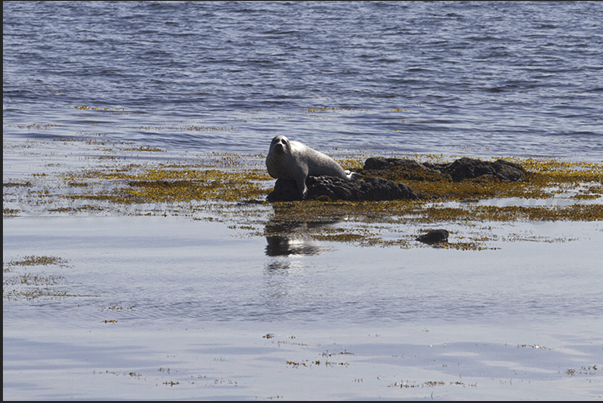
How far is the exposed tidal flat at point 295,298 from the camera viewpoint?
727 cm

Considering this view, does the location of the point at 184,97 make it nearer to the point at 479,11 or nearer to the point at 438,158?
the point at 438,158

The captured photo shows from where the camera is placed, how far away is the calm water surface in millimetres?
39188

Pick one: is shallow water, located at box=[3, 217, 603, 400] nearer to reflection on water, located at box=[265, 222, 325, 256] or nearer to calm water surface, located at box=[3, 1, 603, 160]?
reflection on water, located at box=[265, 222, 325, 256]

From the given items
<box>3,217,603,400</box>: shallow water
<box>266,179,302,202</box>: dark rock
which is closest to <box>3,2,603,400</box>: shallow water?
<box>3,217,603,400</box>: shallow water

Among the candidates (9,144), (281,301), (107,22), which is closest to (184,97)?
(9,144)

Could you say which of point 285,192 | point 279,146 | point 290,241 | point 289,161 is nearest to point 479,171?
point 289,161

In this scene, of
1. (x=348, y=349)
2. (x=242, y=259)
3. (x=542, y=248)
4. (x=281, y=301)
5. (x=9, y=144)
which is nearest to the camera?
(x=348, y=349)

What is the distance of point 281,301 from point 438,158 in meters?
22.3

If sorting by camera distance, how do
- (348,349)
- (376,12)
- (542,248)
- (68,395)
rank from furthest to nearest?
(376,12), (542,248), (348,349), (68,395)

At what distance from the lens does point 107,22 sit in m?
89.6

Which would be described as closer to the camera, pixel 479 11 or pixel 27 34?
pixel 27 34

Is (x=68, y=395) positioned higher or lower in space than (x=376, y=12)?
lower

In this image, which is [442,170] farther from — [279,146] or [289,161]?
[279,146]

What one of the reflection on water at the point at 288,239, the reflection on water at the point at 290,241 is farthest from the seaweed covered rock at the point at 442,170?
the reflection on water at the point at 290,241
